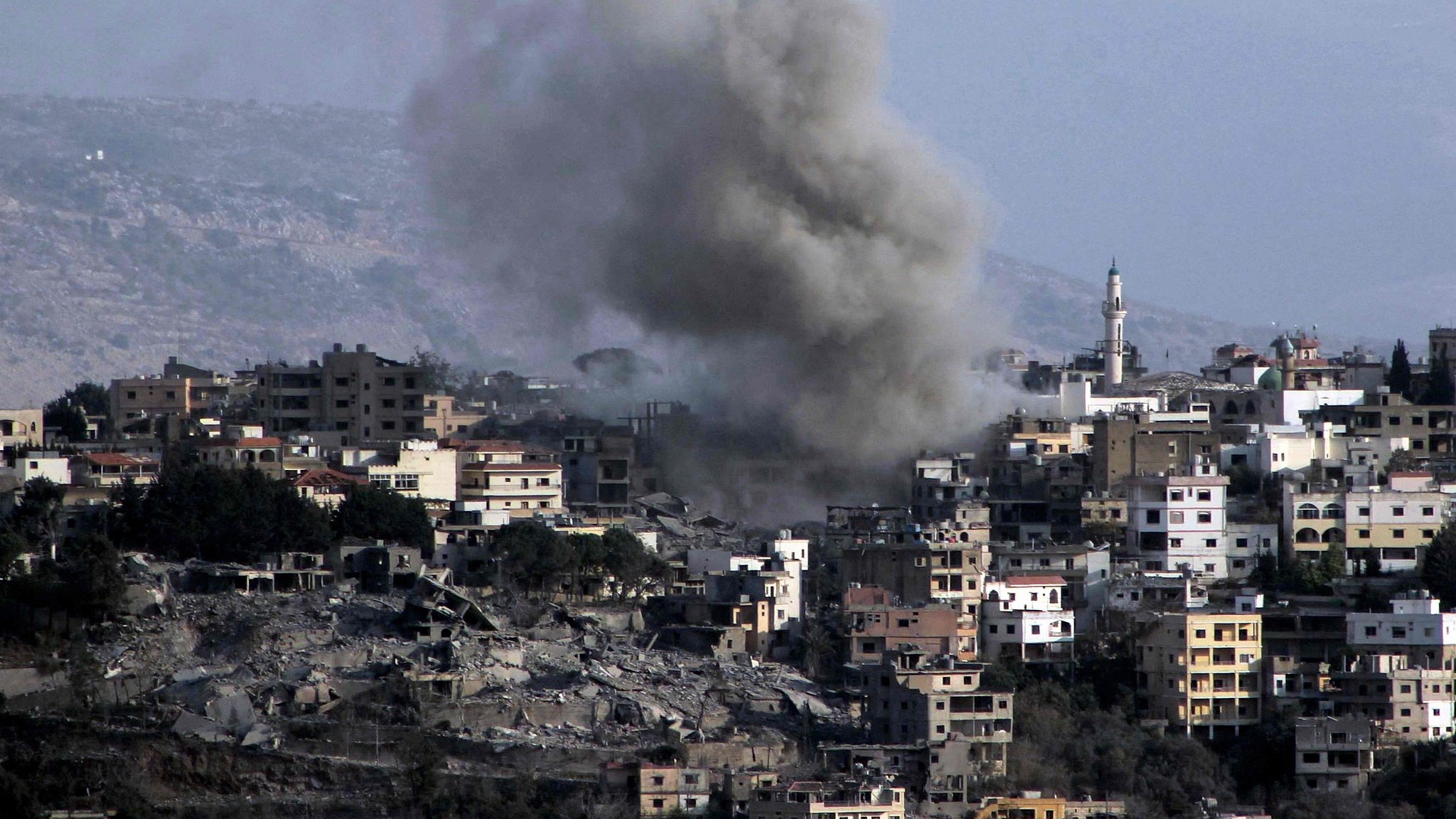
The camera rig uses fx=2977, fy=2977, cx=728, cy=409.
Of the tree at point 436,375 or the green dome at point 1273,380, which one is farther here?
the tree at point 436,375

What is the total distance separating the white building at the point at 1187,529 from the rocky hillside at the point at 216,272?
2632 inches

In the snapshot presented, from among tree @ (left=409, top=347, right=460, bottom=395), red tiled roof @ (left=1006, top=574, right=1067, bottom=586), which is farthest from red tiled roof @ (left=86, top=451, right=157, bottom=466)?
red tiled roof @ (left=1006, top=574, right=1067, bottom=586)

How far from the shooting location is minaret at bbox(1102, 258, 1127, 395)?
57219mm

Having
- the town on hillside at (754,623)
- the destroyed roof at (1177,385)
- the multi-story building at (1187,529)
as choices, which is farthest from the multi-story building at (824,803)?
the destroyed roof at (1177,385)

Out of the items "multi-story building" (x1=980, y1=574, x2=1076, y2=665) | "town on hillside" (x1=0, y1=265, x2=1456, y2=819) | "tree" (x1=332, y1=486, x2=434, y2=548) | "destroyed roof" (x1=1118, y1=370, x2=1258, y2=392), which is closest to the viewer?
"town on hillside" (x1=0, y1=265, x2=1456, y2=819)

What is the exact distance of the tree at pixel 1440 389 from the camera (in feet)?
161

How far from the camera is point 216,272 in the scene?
149 metres

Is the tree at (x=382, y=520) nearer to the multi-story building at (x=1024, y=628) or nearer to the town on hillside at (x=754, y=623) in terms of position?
the town on hillside at (x=754, y=623)

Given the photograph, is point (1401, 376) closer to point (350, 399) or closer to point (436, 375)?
point (350, 399)

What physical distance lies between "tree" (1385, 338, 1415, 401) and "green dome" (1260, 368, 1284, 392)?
1.83 m

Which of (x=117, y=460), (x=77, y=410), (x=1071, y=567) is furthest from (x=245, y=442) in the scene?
(x=1071, y=567)

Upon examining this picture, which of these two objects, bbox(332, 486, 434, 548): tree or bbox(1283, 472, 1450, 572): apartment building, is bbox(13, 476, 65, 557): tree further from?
bbox(1283, 472, 1450, 572): apartment building

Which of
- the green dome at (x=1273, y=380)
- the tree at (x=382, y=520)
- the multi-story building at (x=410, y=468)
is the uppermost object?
the green dome at (x=1273, y=380)

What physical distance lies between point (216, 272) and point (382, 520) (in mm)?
111407
